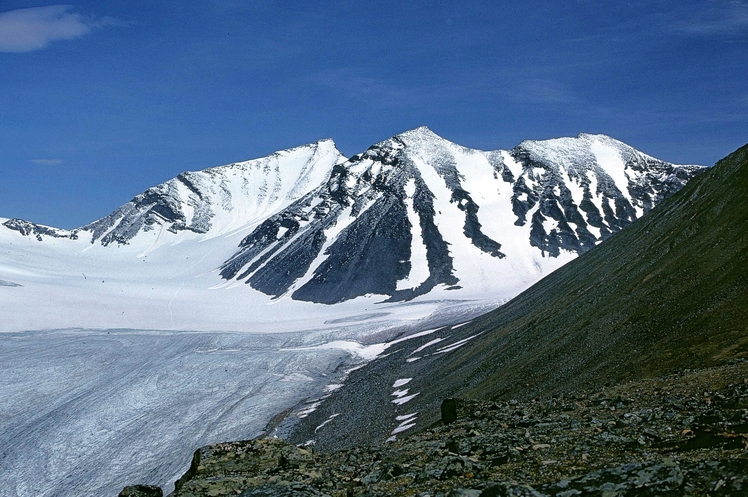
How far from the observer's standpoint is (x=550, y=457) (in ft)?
45.2

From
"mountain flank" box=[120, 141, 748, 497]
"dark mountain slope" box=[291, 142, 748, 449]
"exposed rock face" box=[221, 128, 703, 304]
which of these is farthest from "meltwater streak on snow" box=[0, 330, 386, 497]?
"exposed rock face" box=[221, 128, 703, 304]

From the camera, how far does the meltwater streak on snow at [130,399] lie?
49344mm

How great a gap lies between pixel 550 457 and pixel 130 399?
61.0 metres

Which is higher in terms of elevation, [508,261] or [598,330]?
[508,261]

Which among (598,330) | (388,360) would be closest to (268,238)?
Result: (388,360)

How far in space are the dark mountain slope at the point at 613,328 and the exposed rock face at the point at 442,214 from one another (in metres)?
78.8

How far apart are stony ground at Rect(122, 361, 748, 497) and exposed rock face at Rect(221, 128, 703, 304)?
12109cm

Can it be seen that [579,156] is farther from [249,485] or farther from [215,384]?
[249,485]

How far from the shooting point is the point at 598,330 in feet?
144

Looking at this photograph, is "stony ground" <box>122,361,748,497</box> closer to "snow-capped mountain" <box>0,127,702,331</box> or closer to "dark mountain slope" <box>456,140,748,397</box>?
"dark mountain slope" <box>456,140,748,397</box>

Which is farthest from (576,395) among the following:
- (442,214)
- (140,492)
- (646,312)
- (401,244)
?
(442,214)

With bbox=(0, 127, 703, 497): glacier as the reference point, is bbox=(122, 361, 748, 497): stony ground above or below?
below

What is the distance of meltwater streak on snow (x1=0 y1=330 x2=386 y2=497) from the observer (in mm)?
49344

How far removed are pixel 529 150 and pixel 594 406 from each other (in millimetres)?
180985
